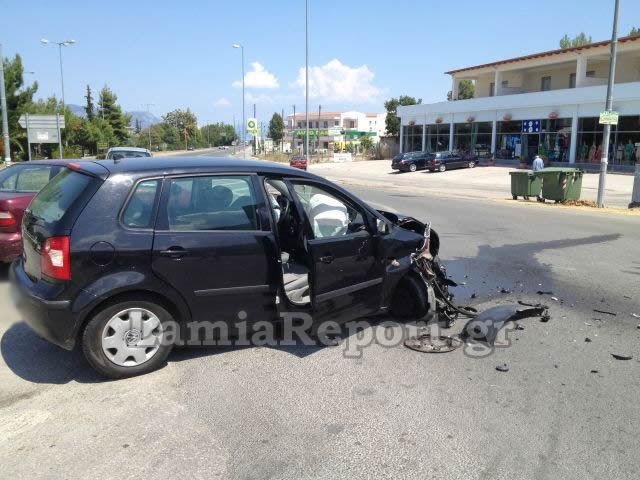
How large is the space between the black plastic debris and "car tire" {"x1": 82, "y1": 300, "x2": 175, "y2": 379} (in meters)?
2.75

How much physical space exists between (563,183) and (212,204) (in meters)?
17.0

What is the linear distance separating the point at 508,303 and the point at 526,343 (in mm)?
1312

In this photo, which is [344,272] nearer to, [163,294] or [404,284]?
[404,284]

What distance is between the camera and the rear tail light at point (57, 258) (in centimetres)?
388

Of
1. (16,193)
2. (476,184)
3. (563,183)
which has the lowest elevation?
(476,184)

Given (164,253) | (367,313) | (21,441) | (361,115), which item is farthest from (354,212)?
(361,115)

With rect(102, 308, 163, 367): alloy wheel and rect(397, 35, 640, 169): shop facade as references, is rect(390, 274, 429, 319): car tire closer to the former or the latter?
rect(102, 308, 163, 367): alloy wheel

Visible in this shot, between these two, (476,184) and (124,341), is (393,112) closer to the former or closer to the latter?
Result: (476,184)

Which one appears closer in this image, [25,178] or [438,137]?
[25,178]

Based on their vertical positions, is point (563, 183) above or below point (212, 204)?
below

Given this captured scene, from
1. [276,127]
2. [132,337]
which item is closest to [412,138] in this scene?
[132,337]

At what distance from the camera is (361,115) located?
135 metres

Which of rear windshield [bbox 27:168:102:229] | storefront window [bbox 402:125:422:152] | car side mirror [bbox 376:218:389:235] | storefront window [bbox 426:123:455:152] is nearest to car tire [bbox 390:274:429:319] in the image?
car side mirror [bbox 376:218:389:235]

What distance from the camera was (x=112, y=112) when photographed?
7488 cm
